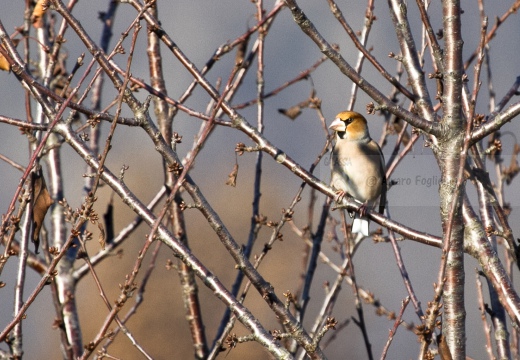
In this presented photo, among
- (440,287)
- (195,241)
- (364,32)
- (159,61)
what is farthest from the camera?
(195,241)

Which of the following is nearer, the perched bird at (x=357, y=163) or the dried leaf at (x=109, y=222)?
the dried leaf at (x=109, y=222)

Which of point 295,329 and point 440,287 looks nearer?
point 440,287

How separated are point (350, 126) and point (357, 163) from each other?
0.34m

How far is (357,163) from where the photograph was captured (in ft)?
13.7

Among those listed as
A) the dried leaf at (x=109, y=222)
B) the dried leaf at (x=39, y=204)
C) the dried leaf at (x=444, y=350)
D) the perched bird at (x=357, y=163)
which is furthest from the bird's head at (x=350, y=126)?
the dried leaf at (x=444, y=350)

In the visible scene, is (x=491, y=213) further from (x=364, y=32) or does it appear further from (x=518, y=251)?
(x=364, y=32)

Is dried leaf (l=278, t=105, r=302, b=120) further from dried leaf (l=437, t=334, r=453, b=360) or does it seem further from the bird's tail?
dried leaf (l=437, t=334, r=453, b=360)

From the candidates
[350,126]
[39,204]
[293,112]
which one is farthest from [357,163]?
[39,204]

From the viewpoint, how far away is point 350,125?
174 inches

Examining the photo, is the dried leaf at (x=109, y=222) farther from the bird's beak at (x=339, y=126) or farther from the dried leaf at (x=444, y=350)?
the dried leaf at (x=444, y=350)

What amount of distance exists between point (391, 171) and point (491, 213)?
0.66 m

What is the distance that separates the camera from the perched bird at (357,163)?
4.18 meters

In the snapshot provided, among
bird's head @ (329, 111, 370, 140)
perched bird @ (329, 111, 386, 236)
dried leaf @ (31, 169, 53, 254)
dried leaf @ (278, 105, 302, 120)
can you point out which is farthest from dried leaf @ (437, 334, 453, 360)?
bird's head @ (329, 111, 370, 140)

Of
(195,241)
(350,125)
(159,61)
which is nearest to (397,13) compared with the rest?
(159,61)
